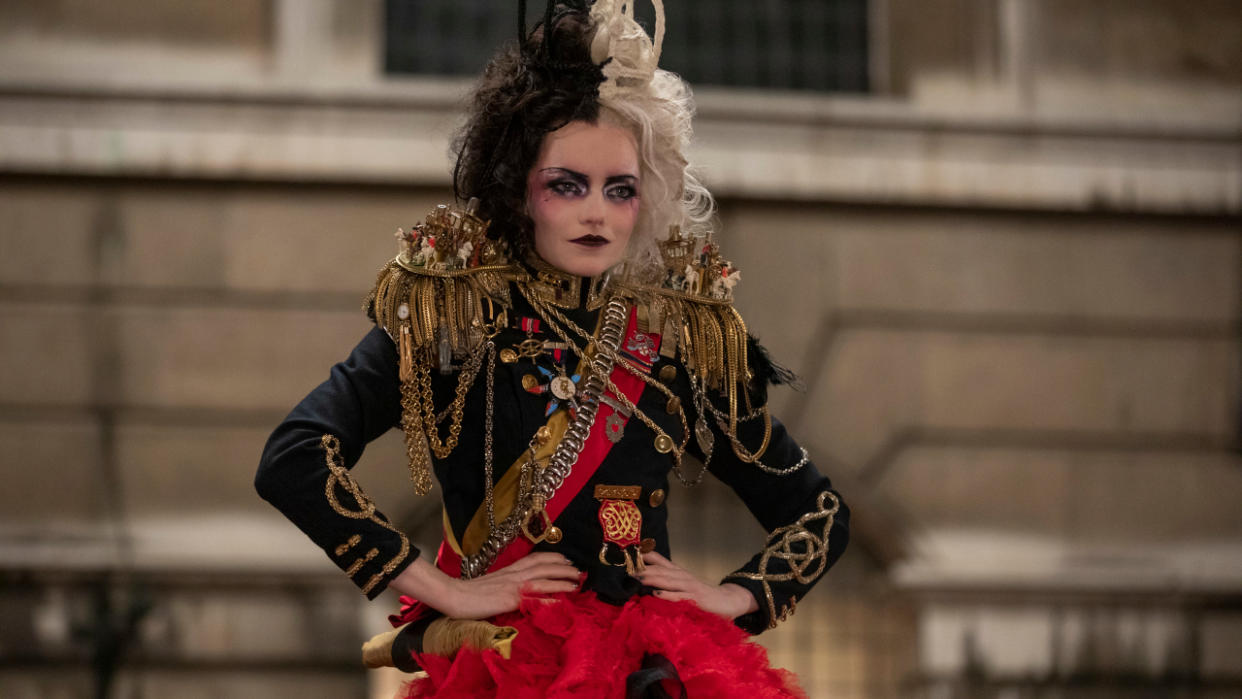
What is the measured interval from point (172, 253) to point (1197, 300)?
407 cm

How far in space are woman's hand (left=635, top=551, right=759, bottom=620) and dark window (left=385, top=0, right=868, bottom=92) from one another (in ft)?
12.9

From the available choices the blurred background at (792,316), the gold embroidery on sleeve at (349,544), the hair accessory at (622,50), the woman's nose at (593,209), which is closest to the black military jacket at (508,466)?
the gold embroidery on sleeve at (349,544)

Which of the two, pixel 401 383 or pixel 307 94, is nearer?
pixel 401 383

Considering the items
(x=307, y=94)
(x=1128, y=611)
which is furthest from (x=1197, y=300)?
(x=307, y=94)

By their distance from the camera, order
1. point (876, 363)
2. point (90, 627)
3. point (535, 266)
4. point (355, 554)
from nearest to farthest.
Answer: point (355, 554), point (535, 266), point (90, 627), point (876, 363)

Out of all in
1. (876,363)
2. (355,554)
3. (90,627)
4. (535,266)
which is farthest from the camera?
(876,363)

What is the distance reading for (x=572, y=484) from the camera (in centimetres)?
238

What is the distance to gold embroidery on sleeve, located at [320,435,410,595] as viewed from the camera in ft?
7.29

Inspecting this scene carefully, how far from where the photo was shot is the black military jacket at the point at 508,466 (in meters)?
2.24

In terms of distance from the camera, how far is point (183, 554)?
17.9 feet

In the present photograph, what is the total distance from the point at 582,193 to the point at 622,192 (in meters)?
0.08

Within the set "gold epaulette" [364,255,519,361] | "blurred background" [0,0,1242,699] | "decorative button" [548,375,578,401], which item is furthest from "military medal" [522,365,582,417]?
"blurred background" [0,0,1242,699]

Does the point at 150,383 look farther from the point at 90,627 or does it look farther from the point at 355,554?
the point at 355,554

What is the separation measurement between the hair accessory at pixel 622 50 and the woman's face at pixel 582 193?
86 mm
